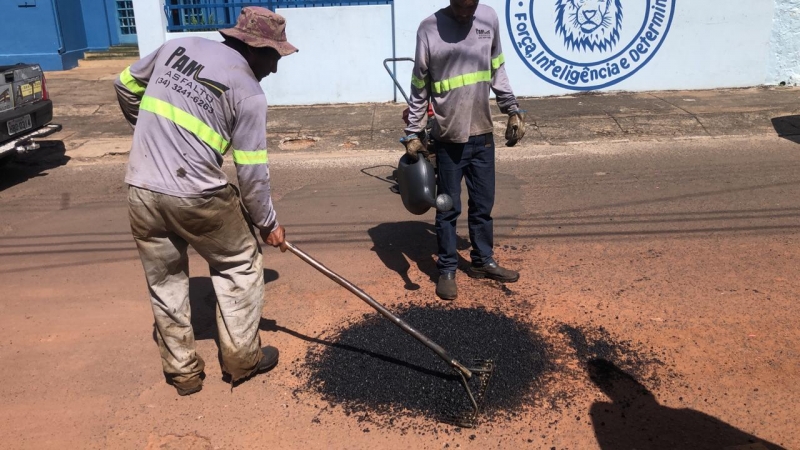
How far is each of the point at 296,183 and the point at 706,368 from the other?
4.86 meters

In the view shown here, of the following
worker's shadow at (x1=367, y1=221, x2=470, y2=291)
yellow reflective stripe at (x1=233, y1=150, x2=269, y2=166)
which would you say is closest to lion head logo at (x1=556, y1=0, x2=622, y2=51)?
worker's shadow at (x1=367, y1=221, x2=470, y2=291)

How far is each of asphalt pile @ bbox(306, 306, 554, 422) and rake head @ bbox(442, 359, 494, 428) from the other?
0.14 feet

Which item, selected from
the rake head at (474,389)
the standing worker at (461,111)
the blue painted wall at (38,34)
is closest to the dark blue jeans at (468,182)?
the standing worker at (461,111)

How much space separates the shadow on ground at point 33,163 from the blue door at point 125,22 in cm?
768

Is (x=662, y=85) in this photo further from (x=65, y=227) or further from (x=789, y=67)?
(x=65, y=227)

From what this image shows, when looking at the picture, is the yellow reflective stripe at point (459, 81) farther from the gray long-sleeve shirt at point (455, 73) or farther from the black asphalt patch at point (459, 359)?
the black asphalt patch at point (459, 359)

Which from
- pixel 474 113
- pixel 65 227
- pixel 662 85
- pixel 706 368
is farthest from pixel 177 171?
pixel 662 85

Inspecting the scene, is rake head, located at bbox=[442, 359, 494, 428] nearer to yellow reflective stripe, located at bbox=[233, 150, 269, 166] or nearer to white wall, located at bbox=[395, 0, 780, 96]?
yellow reflective stripe, located at bbox=[233, 150, 269, 166]

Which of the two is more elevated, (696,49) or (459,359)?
(696,49)

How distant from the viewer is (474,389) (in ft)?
11.4

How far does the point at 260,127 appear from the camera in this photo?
10.6ft

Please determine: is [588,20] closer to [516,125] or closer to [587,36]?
[587,36]

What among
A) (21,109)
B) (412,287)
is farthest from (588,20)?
(21,109)

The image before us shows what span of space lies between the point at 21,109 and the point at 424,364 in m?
6.43
